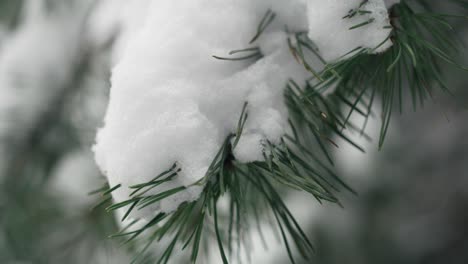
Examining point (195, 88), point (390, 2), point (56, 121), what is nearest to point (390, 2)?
point (390, 2)

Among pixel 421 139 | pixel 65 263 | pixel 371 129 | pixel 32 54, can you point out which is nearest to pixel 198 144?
pixel 65 263

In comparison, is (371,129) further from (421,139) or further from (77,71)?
(77,71)

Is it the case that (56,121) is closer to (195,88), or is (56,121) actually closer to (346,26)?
(195,88)

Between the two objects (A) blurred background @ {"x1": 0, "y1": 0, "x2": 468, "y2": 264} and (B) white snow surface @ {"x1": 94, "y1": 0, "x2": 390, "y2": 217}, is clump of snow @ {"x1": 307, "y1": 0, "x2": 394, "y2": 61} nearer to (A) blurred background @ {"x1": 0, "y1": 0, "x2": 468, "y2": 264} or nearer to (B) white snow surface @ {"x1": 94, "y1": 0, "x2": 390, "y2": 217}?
(B) white snow surface @ {"x1": 94, "y1": 0, "x2": 390, "y2": 217}

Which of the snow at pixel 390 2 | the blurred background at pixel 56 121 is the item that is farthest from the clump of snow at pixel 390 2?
the blurred background at pixel 56 121

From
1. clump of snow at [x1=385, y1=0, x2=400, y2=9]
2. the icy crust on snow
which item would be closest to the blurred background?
the icy crust on snow

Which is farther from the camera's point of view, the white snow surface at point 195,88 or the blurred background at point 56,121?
the blurred background at point 56,121

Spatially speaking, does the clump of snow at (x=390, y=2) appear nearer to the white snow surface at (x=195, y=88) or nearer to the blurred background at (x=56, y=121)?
the white snow surface at (x=195, y=88)
